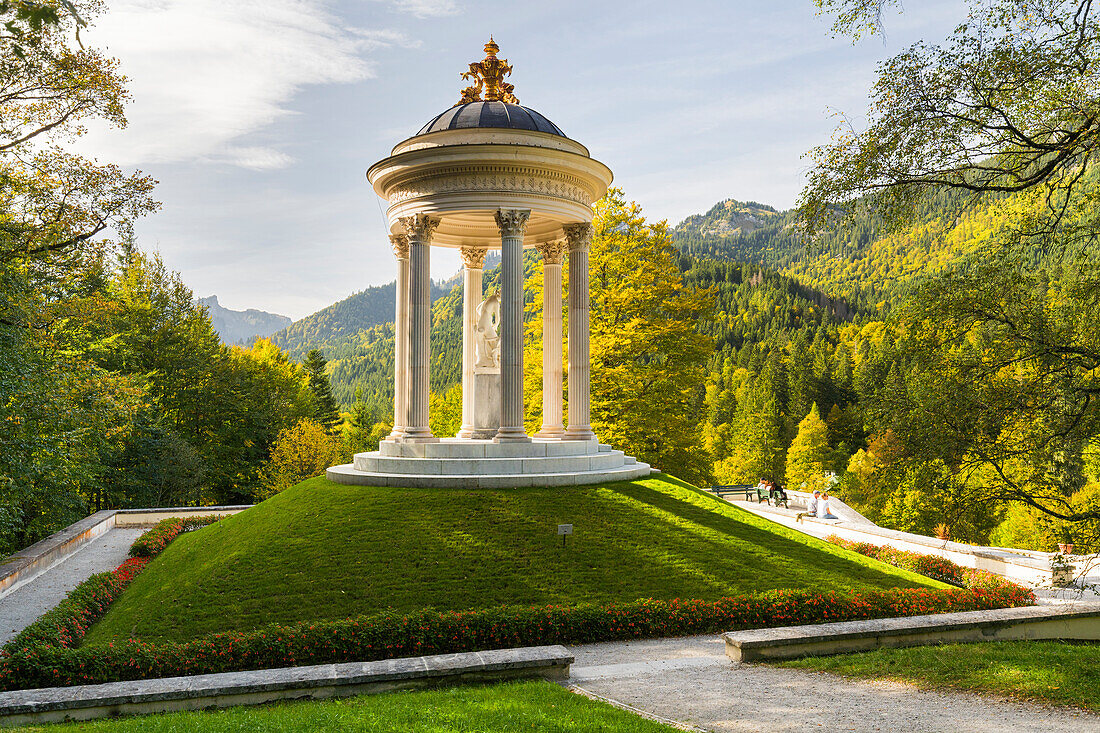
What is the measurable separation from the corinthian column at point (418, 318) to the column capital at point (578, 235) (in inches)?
180

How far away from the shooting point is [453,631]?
40.8 ft

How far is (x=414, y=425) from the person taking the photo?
70.5ft

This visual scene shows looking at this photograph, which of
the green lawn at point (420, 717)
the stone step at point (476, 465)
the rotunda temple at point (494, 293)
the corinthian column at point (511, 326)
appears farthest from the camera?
the corinthian column at point (511, 326)

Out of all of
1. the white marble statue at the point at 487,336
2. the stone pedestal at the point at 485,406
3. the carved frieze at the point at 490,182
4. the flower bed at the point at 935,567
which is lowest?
the flower bed at the point at 935,567

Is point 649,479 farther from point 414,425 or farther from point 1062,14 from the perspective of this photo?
point 1062,14

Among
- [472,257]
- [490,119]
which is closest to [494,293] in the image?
[472,257]

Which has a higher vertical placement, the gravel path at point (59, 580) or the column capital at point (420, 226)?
the column capital at point (420, 226)

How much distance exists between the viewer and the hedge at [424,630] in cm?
1096

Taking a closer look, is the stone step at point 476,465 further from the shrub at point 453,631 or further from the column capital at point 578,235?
the column capital at point 578,235

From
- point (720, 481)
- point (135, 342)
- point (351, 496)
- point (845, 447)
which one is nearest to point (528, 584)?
point (351, 496)

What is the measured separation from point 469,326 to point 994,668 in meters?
18.9

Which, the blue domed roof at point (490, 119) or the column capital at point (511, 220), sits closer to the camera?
the column capital at point (511, 220)

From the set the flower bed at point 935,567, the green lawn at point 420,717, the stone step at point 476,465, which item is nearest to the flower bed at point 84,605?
the green lawn at point 420,717

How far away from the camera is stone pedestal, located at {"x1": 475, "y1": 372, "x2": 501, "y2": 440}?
23797 millimetres
